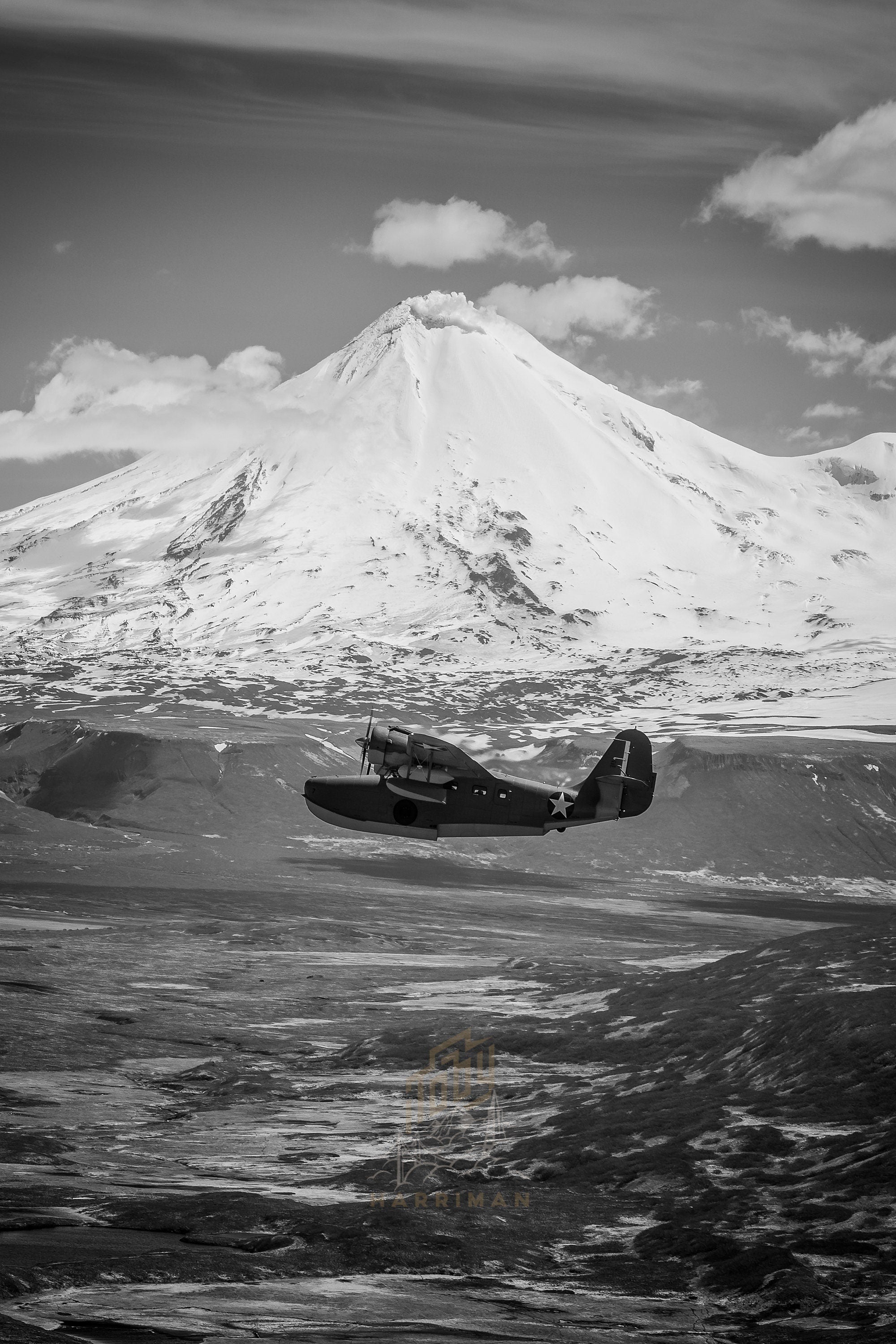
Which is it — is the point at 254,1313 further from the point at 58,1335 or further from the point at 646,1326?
the point at 646,1326

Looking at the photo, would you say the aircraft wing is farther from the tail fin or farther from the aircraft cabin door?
the tail fin

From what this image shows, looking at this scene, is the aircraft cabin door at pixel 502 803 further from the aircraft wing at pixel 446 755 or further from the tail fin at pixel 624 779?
the tail fin at pixel 624 779

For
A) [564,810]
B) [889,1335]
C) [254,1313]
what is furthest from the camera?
[254,1313]

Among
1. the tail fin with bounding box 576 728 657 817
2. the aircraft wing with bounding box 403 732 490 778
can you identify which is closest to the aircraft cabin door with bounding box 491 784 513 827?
the aircraft wing with bounding box 403 732 490 778

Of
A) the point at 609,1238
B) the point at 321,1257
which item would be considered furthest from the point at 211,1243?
the point at 609,1238

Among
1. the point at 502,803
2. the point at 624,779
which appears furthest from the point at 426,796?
the point at 624,779

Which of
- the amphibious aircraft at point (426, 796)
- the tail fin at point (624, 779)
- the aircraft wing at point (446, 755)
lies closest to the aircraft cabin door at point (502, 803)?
the amphibious aircraft at point (426, 796)
